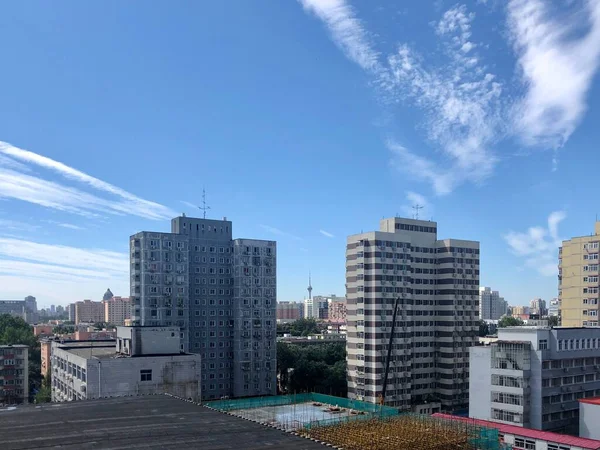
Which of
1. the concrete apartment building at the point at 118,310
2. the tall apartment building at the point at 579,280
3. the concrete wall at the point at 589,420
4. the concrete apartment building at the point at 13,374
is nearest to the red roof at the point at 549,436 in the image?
the concrete wall at the point at 589,420

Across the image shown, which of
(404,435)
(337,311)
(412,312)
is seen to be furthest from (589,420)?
(337,311)

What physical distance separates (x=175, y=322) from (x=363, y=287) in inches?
752

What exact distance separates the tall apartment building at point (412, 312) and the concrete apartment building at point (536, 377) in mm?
11405

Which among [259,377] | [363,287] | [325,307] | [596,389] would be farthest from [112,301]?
[596,389]

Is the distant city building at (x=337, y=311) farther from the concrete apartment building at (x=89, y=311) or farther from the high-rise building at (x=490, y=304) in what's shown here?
the concrete apartment building at (x=89, y=311)

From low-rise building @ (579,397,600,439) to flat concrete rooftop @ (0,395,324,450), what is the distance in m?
23.6

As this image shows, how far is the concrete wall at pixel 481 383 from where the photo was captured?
1528 inches

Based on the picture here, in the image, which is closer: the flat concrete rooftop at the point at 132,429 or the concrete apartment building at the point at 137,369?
the flat concrete rooftop at the point at 132,429

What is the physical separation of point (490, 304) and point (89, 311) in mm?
137252

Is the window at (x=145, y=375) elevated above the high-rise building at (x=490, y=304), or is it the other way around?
the window at (x=145, y=375)

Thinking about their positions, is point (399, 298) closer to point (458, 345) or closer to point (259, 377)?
point (458, 345)

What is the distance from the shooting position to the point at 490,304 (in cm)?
17688

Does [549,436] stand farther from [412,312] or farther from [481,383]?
[412,312]

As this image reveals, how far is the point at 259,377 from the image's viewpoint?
56.9 meters
